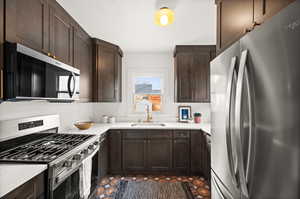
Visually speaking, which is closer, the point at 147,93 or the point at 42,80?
the point at 42,80

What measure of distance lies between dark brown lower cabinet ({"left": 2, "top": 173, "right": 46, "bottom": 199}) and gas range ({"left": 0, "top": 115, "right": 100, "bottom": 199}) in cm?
5

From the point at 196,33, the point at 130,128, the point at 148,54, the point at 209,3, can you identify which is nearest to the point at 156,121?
the point at 130,128

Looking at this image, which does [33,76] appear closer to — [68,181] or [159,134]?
[68,181]

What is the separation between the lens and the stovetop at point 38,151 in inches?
52.0

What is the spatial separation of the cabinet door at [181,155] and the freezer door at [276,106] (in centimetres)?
237

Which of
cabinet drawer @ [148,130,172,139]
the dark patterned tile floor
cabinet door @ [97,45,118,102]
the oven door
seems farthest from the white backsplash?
the oven door

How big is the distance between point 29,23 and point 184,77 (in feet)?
8.75

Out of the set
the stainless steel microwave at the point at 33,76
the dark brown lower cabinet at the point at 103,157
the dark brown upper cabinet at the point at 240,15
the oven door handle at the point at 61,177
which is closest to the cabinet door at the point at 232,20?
the dark brown upper cabinet at the point at 240,15

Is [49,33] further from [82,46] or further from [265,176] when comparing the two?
[265,176]

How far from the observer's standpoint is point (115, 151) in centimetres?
320

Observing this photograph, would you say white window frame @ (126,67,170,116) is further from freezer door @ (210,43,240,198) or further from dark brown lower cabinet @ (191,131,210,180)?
freezer door @ (210,43,240,198)

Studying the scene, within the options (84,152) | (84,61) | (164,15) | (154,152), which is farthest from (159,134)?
(164,15)

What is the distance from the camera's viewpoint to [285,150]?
661 mm

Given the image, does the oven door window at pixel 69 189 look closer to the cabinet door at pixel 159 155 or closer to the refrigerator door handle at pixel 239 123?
the refrigerator door handle at pixel 239 123
